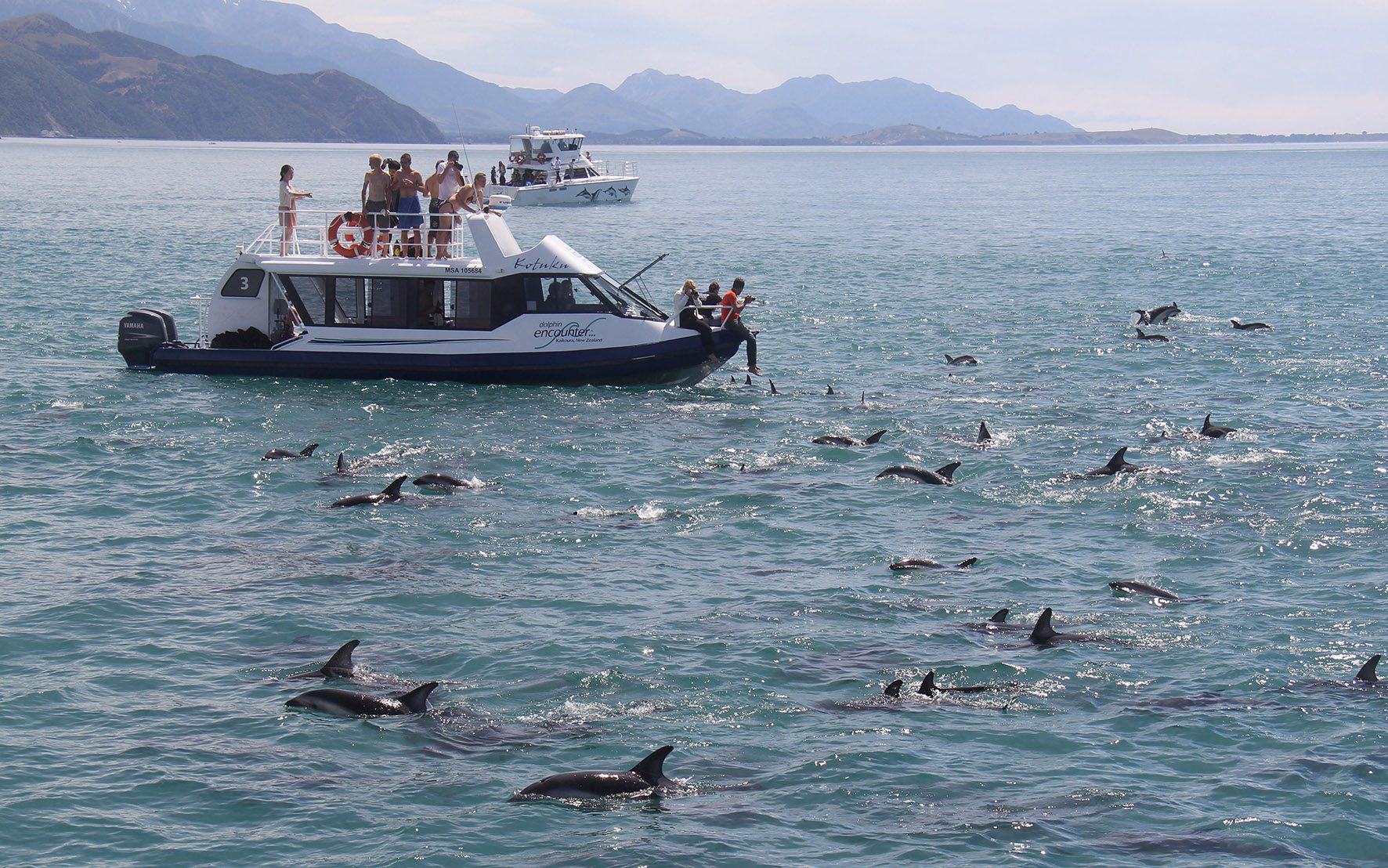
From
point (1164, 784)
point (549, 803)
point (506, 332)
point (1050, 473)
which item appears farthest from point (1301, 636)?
point (506, 332)

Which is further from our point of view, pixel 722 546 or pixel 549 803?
pixel 722 546

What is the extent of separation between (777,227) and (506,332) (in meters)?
62.7

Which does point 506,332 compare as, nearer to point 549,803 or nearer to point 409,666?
point 409,666

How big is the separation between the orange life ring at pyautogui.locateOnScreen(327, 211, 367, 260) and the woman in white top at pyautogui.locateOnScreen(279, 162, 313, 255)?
92 centimetres

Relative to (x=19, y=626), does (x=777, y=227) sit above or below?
above

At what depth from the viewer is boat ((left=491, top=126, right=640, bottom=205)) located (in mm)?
115250

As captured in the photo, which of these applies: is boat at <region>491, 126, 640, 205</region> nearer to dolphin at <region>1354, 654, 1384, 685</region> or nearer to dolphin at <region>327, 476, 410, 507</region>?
dolphin at <region>327, 476, 410, 507</region>

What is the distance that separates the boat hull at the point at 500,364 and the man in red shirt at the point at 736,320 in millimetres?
241

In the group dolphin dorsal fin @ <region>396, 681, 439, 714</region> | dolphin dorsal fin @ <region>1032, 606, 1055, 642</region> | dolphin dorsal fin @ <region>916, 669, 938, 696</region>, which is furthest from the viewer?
dolphin dorsal fin @ <region>1032, 606, 1055, 642</region>

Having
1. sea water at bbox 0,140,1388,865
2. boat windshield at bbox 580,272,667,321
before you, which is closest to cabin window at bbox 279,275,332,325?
sea water at bbox 0,140,1388,865

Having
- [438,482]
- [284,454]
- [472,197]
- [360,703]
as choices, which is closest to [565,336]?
Result: [472,197]

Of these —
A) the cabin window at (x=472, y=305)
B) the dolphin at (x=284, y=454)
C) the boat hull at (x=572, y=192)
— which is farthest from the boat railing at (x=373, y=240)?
→ the boat hull at (x=572, y=192)

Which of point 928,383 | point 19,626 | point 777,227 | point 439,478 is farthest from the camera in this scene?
point 777,227

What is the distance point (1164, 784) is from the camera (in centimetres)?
1346
